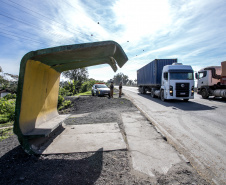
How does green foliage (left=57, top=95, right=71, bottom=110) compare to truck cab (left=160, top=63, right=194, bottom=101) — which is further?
truck cab (left=160, top=63, right=194, bottom=101)

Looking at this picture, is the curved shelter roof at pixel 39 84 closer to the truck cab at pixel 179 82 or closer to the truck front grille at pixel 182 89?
the truck cab at pixel 179 82

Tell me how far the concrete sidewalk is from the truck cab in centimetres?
761

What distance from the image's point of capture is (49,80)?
14.6 feet

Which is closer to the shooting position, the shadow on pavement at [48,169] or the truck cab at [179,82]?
the shadow on pavement at [48,169]

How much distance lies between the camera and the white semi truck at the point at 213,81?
11.9 metres

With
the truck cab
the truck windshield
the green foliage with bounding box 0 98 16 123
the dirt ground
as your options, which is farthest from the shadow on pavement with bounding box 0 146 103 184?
the truck windshield

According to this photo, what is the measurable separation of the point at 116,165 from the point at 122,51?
7.73 feet

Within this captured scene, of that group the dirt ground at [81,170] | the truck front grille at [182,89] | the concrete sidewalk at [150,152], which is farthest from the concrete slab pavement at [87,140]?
the truck front grille at [182,89]

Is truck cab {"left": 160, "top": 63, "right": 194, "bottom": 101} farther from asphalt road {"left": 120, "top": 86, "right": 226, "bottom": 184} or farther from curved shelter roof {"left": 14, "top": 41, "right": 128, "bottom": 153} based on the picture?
curved shelter roof {"left": 14, "top": 41, "right": 128, "bottom": 153}

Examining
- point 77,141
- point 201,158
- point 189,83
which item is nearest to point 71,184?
point 77,141

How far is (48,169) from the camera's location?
2455 mm

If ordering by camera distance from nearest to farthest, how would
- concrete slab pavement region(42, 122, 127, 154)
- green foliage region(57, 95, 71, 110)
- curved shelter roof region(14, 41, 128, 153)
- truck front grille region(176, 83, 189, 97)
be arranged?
curved shelter roof region(14, 41, 128, 153), concrete slab pavement region(42, 122, 127, 154), green foliage region(57, 95, 71, 110), truck front grille region(176, 83, 189, 97)

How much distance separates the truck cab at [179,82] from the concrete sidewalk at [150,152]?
300 inches

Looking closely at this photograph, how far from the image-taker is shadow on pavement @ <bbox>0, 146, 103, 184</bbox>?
7.10ft
